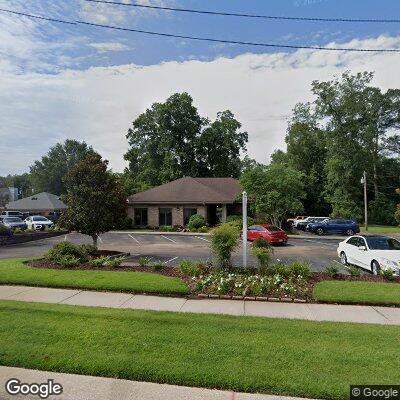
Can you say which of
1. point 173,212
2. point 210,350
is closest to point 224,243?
point 210,350

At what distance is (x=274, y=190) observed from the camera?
36781mm

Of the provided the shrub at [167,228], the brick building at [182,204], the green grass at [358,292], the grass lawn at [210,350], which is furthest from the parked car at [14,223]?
the green grass at [358,292]

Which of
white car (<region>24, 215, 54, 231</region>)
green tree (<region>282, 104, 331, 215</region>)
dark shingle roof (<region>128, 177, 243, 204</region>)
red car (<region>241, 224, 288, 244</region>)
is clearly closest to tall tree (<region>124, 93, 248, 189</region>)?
green tree (<region>282, 104, 331, 215</region>)

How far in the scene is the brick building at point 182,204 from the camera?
42000mm

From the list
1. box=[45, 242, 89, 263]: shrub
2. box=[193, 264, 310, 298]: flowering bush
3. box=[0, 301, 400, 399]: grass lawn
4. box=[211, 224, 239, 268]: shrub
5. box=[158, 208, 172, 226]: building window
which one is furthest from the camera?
box=[158, 208, 172, 226]: building window

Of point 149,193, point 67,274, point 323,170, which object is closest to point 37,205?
point 149,193

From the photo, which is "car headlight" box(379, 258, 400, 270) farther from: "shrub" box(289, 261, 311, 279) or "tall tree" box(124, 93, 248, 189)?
"tall tree" box(124, 93, 248, 189)

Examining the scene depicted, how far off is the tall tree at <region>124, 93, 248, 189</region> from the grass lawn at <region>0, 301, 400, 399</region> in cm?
5392

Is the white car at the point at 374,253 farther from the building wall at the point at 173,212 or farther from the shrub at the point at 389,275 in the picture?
the building wall at the point at 173,212

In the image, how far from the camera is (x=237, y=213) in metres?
43.5

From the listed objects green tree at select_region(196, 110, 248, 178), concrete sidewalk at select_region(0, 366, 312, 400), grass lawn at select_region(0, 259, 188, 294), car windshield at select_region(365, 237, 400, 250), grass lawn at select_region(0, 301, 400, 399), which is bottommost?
concrete sidewalk at select_region(0, 366, 312, 400)

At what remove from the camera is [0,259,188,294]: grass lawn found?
35.1ft

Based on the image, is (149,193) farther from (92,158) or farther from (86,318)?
(86,318)

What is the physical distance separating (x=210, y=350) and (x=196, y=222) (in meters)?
33.6
